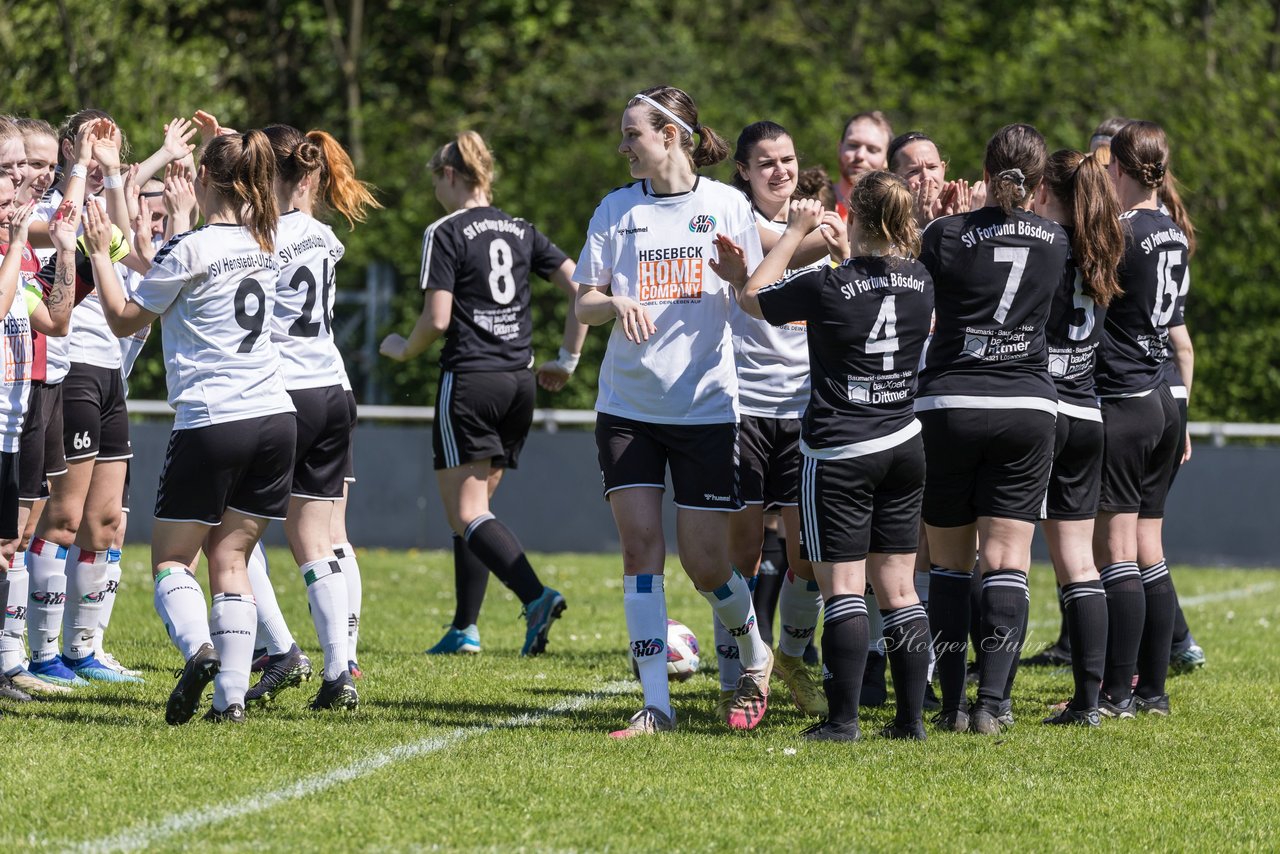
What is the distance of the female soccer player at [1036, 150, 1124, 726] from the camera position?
626cm

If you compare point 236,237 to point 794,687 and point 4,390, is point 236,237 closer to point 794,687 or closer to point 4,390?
point 4,390

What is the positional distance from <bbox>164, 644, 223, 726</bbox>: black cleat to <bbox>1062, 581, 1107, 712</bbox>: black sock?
334 cm

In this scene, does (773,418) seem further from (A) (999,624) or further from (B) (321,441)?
Answer: (B) (321,441)

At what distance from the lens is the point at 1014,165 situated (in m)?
6.05

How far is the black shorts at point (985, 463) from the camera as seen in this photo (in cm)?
604

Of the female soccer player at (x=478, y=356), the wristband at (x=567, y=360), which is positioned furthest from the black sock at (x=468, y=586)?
the wristband at (x=567, y=360)

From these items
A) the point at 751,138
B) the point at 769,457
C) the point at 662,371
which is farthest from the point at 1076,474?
the point at 751,138

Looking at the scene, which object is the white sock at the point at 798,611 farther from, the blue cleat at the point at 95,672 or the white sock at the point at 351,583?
the blue cleat at the point at 95,672

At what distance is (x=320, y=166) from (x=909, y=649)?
2.98 meters

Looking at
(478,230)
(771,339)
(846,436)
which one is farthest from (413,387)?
(846,436)

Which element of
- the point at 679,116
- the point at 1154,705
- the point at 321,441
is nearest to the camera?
the point at 679,116

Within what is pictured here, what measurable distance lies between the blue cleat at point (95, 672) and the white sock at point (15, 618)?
1.20ft

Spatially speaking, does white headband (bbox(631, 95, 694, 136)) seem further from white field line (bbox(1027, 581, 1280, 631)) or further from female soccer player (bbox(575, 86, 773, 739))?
white field line (bbox(1027, 581, 1280, 631))

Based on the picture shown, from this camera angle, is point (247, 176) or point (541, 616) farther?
point (541, 616)
